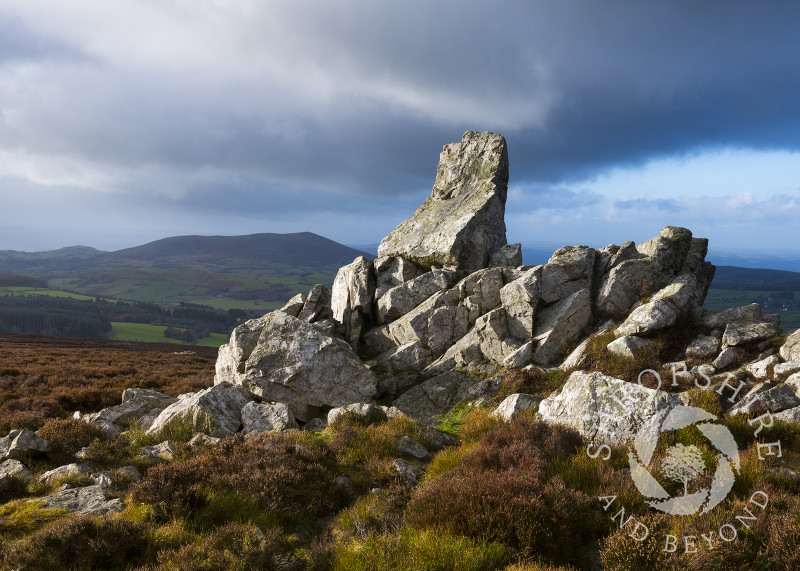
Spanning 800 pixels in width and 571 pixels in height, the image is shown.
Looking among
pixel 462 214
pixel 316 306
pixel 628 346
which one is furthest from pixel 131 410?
pixel 628 346

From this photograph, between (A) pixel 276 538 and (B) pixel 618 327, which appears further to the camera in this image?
(B) pixel 618 327

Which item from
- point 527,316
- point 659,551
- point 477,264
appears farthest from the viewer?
point 477,264

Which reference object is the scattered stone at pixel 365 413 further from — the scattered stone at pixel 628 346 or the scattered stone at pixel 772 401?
the scattered stone at pixel 772 401

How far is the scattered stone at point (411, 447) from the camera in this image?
12.2 meters

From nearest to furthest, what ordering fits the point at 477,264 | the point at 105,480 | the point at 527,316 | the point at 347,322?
the point at 105,480
the point at 527,316
the point at 347,322
the point at 477,264

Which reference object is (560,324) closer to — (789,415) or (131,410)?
(789,415)

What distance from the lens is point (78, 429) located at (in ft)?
44.1

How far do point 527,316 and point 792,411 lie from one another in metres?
10.7

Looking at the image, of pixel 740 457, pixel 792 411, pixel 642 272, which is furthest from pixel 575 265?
pixel 740 457

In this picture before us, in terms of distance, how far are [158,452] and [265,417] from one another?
4.96m

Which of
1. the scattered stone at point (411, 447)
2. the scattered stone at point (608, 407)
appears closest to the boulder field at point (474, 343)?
the scattered stone at point (608, 407)

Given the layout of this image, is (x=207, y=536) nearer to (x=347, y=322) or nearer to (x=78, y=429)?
(x=78, y=429)

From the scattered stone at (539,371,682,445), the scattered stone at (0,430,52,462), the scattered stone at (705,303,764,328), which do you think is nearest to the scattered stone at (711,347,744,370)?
the scattered stone at (705,303,764,328)

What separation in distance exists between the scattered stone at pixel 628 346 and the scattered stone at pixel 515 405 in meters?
5.45
